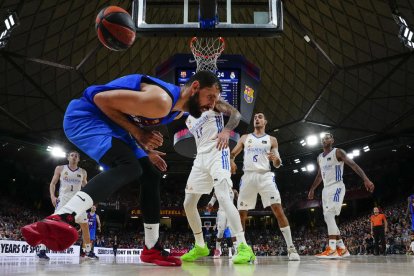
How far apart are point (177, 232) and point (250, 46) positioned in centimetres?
2240

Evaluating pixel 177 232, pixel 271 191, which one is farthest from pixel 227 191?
pixel 177 232

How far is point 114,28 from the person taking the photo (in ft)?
13.7

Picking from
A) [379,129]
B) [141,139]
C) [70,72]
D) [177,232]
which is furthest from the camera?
[177,232]

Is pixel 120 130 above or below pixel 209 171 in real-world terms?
above

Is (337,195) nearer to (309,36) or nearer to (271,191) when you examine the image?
(271,191)

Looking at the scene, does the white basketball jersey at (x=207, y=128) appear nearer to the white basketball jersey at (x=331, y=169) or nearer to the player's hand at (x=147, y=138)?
the player's hand at (x=147, y=138)

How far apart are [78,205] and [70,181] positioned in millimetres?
6187

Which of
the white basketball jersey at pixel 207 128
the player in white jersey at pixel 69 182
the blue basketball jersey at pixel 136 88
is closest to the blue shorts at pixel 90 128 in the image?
the blue basketball jersey at pixel 136 88

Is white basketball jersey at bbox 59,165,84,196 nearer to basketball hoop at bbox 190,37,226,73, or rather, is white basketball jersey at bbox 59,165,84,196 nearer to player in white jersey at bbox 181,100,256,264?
player in white jersey at bbox 181,100,256,264

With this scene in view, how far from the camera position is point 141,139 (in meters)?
3.54

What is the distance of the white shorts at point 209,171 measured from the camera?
5.48 m

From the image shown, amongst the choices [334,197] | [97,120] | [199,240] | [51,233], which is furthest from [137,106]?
[334,197]

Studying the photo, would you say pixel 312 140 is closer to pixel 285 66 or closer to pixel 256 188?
pixel 285 66

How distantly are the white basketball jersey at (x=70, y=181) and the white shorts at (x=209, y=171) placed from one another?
4155 mm
